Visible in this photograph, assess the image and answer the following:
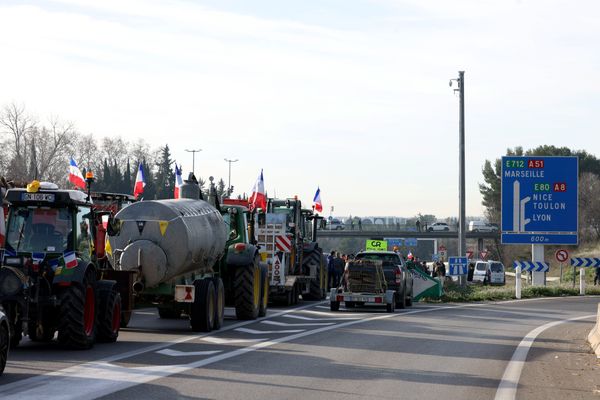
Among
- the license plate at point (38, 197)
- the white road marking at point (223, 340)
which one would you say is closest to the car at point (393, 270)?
the white road marking at point (223, 340)

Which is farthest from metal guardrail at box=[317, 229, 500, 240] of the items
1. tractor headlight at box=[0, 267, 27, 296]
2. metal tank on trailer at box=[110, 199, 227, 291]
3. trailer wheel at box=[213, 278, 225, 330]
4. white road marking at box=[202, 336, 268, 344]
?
tractor headlight at box=[0, 267, 27, 296]

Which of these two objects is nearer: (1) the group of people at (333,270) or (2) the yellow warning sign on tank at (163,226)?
(2) the yellow warning sign on tank at (163,226)

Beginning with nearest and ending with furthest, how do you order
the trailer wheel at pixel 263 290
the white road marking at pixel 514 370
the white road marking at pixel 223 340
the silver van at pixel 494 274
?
the white road marking at pixel 514 370 < the white road marking at pixel 223 340 < the trailer wheel at pixel 263 290 < the silver van at pixel 494 274

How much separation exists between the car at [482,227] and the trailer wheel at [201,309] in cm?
10107

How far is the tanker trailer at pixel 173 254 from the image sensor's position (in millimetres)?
20828

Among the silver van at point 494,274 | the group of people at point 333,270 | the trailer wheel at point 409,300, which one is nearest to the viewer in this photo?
the trailer wheel at point 409,300

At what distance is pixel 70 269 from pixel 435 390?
21.1ft

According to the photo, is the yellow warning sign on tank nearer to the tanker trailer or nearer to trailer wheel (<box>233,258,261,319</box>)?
the tanker trailer

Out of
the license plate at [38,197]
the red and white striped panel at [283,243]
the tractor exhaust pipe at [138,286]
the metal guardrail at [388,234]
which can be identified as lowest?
the tractor exhaust pipe at [138,286]

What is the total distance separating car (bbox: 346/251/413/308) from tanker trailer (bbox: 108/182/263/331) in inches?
390

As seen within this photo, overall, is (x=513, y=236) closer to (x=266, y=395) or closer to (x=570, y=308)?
(x=570, y=308)

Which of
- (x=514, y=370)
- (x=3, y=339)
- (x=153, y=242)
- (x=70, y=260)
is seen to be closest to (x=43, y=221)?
(x=70, y=260)

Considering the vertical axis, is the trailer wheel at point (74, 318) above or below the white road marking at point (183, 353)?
above

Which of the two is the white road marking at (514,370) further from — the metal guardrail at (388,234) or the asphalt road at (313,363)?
the metal guardrail at (388,234)
